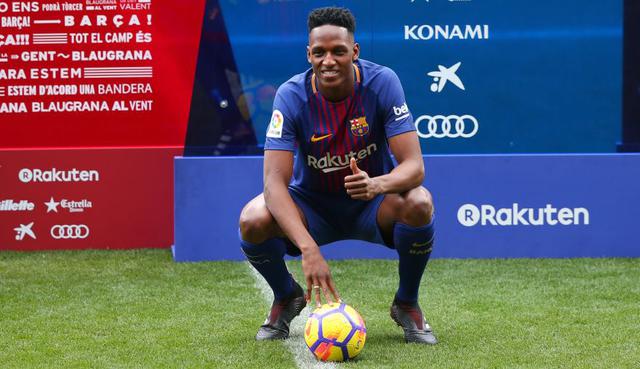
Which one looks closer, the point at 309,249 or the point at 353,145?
the point at 309,249

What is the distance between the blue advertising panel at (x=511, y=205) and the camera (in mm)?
7102

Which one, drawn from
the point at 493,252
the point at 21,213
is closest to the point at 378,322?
the point at 493,252

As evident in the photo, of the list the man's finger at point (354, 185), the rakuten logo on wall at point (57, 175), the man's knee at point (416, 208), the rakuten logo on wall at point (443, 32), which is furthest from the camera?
the rakuten logo on wall at point (57, 175)

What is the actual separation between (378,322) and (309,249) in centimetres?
98

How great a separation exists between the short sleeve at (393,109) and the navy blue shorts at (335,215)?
33 cm

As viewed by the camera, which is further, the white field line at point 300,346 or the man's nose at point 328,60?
the man's nose at point 328,60

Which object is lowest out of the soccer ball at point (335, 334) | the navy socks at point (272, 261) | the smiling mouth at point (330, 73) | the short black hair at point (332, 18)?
the soccer ball at point (335, 334)

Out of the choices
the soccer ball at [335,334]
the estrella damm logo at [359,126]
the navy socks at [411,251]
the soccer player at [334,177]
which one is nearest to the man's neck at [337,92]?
the soccer player at [334,177]

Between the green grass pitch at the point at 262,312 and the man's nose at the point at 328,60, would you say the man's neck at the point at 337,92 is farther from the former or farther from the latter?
the green grass pitch at the point at 262,312

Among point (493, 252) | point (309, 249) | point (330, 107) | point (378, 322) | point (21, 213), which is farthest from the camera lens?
point (21, 213)

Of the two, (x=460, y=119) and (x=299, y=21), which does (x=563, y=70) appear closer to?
(x=460, y=119)

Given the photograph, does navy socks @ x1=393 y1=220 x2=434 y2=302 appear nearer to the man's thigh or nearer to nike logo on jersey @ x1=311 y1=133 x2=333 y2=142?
the man's thigh

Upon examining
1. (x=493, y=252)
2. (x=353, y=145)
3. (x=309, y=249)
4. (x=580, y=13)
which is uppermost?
(x=580, y=13)

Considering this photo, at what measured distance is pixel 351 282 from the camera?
6191 mm
